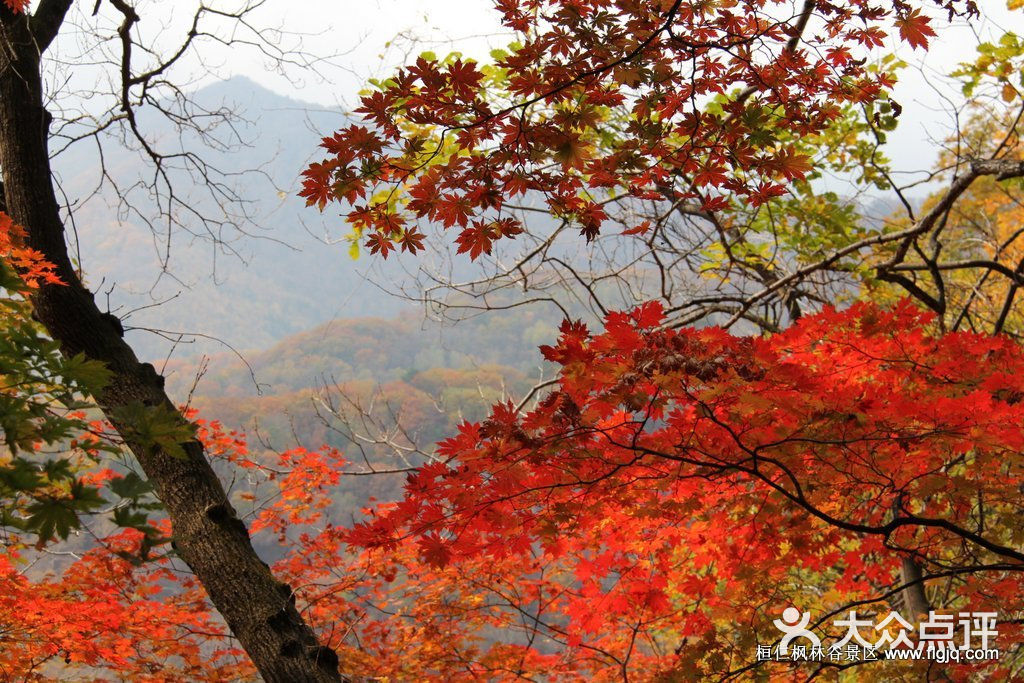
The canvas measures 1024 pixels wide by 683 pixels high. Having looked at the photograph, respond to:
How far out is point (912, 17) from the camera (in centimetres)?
238

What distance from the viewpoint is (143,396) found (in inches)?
128

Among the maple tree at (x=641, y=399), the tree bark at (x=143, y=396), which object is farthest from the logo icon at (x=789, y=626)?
the tree bark at (x=143, y=396)

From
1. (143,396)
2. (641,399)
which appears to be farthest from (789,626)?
(143,396)

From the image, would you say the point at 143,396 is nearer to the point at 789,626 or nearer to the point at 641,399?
the point at 641,399

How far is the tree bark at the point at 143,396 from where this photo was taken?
2.96 meters

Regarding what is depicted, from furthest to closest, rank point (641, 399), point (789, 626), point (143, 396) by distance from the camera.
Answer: point (789, 626), point (143, 396), point (641, 399)

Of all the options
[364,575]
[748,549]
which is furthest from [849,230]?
[364,575]

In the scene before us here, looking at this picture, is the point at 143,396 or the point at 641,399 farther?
the point at 143,396

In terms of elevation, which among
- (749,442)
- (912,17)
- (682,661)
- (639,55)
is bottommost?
(682,661)

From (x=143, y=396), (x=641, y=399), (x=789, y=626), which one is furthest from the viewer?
(x=789, y=626)

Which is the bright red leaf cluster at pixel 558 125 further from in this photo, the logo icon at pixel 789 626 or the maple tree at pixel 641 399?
the logo icon at pixel 789 626

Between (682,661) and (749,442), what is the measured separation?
1.02 metres

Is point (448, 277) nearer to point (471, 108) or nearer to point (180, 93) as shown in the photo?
point (180, 93)

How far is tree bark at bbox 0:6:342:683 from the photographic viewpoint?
296cm
